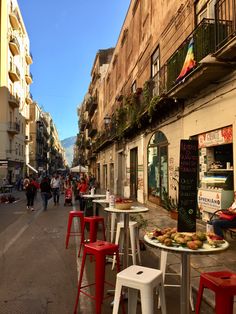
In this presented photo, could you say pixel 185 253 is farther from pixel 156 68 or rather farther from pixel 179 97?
→ pixel 156 68

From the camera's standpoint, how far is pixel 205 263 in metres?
6.20

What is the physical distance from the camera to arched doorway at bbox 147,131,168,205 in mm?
14930

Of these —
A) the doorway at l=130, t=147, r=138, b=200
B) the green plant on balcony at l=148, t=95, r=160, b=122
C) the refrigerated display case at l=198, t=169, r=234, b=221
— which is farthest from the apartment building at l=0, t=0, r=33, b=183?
the refrigerated display case at l=198, t=169, r=234, b=221

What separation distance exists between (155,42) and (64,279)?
13687mm

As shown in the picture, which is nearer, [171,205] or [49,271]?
[49,271]

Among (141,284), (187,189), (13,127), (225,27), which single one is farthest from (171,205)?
(13,127)

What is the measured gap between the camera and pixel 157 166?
16.1 m

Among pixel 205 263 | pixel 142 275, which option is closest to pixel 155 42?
pixel 205 263

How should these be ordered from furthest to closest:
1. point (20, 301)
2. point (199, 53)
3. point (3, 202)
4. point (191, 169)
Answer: point (3, 202)
point (199, 53)
point (20, 301)
point (191, 169)

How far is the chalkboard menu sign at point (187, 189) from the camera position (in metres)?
3.86

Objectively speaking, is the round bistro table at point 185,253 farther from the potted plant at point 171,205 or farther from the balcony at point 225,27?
the potted plant at point 171,205

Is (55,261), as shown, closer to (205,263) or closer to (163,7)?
(205,263)

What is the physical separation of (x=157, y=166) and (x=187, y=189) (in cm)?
1227

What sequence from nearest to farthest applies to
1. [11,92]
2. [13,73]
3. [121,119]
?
[121,119], [13,73], [11,92]
